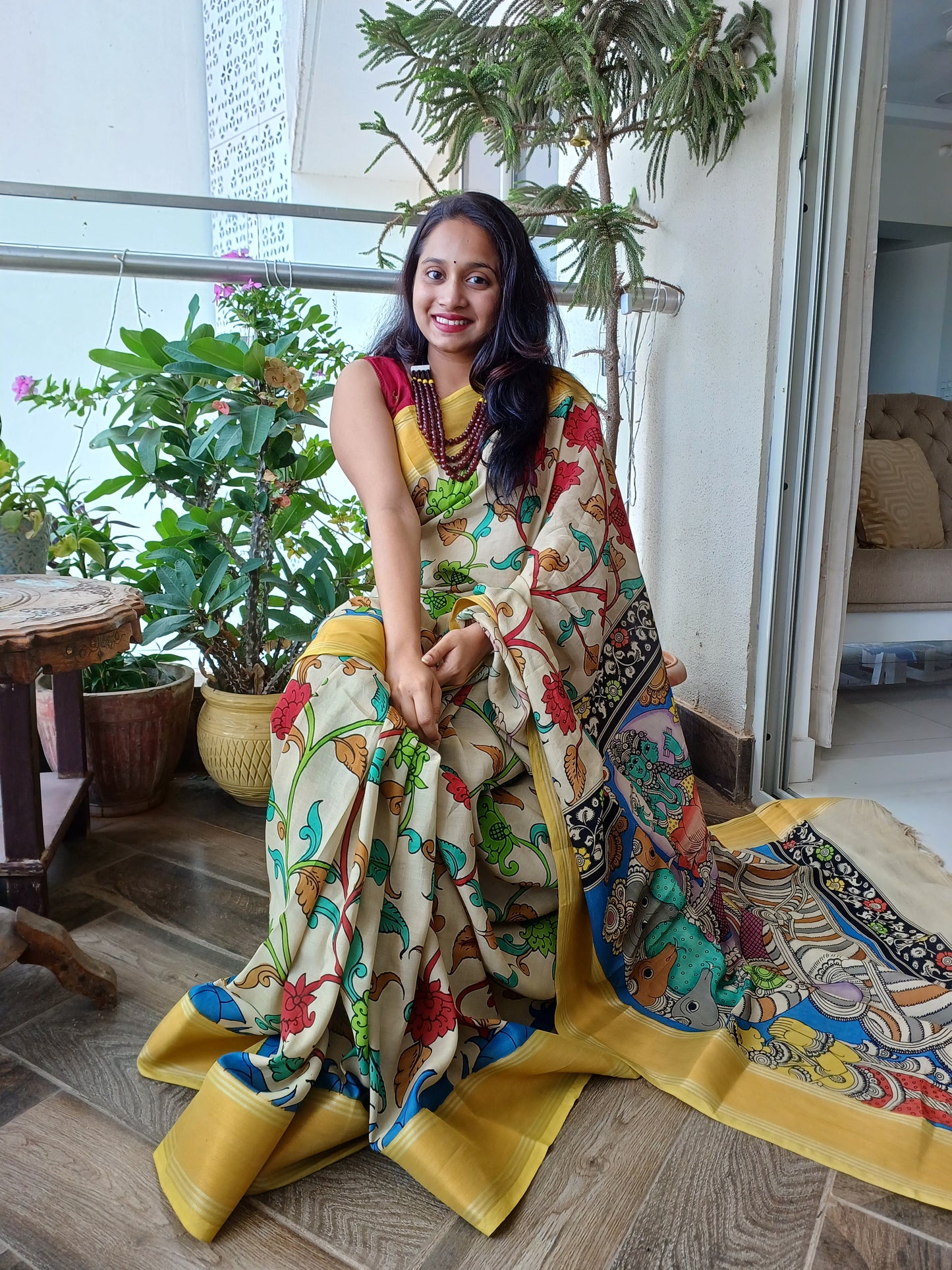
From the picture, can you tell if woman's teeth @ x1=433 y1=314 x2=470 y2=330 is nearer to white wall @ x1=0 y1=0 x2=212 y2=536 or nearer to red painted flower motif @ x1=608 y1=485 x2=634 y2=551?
red painted flower motif @ x1=608 y1=485 x2=634 y2=551

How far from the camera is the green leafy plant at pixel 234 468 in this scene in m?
1.68

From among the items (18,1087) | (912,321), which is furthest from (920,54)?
(18,1087)

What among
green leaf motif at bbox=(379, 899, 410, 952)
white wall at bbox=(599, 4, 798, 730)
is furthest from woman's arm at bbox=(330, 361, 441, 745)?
white wall at bbox=(599, 4, 798, 730)

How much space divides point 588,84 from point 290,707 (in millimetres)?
1485

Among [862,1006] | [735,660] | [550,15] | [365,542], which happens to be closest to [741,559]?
[735,660]

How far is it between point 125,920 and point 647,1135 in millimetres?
915

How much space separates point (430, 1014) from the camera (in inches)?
41.4

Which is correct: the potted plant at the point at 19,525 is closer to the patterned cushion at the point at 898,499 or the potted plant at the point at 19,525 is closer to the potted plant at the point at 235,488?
the potted plant at the point at 235,488

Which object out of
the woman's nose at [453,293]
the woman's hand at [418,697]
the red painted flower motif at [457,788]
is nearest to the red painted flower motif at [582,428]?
the woman's nose at [453,293]

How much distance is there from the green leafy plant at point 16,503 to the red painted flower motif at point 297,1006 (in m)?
1.08

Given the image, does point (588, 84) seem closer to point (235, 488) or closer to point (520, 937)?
point (235, 488)

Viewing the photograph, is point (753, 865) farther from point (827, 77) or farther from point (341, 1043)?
point (827, 77)

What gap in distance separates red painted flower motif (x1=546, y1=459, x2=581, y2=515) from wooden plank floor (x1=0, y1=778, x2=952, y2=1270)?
81 cm

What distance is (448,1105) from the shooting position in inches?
39.4
